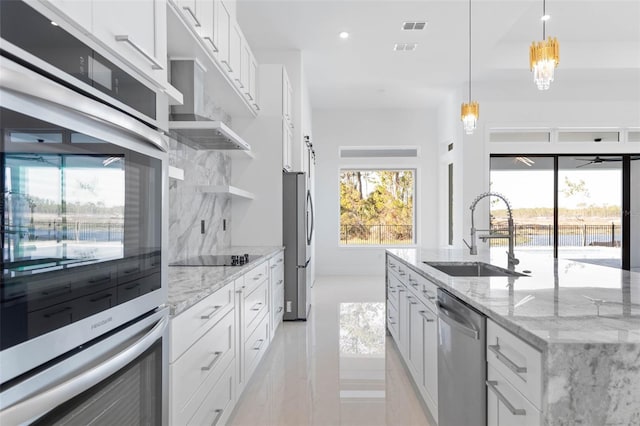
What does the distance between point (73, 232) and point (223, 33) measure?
94.7 inches

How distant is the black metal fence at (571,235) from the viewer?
7.01m

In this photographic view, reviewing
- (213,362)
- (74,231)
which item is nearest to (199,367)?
(213,362)

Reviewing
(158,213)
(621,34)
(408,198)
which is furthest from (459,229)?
(158,213)

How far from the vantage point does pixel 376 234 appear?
29.0 feet

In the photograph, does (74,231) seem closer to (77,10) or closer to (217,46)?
(77,10)

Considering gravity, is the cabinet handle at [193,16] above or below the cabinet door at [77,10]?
above

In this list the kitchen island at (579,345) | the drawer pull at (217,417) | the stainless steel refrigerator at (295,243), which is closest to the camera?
the kitchen island at (579,345)

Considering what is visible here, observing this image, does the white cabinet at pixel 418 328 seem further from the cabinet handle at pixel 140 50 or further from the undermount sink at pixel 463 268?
the cabinet handle at pixel 140 50

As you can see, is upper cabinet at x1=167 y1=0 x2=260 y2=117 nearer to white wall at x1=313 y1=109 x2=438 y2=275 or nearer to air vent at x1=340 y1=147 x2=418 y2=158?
white wall at x1=313 y1=109 x2=438 y2=275

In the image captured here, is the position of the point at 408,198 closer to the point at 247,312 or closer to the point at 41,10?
the point at 247,312

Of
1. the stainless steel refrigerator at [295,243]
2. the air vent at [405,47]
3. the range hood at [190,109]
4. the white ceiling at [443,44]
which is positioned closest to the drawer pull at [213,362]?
the range hood at [190,109]

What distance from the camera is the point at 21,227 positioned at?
0.75m

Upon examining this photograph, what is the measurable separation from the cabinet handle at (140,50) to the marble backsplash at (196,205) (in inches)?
63.9

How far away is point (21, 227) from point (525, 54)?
23.1ft
